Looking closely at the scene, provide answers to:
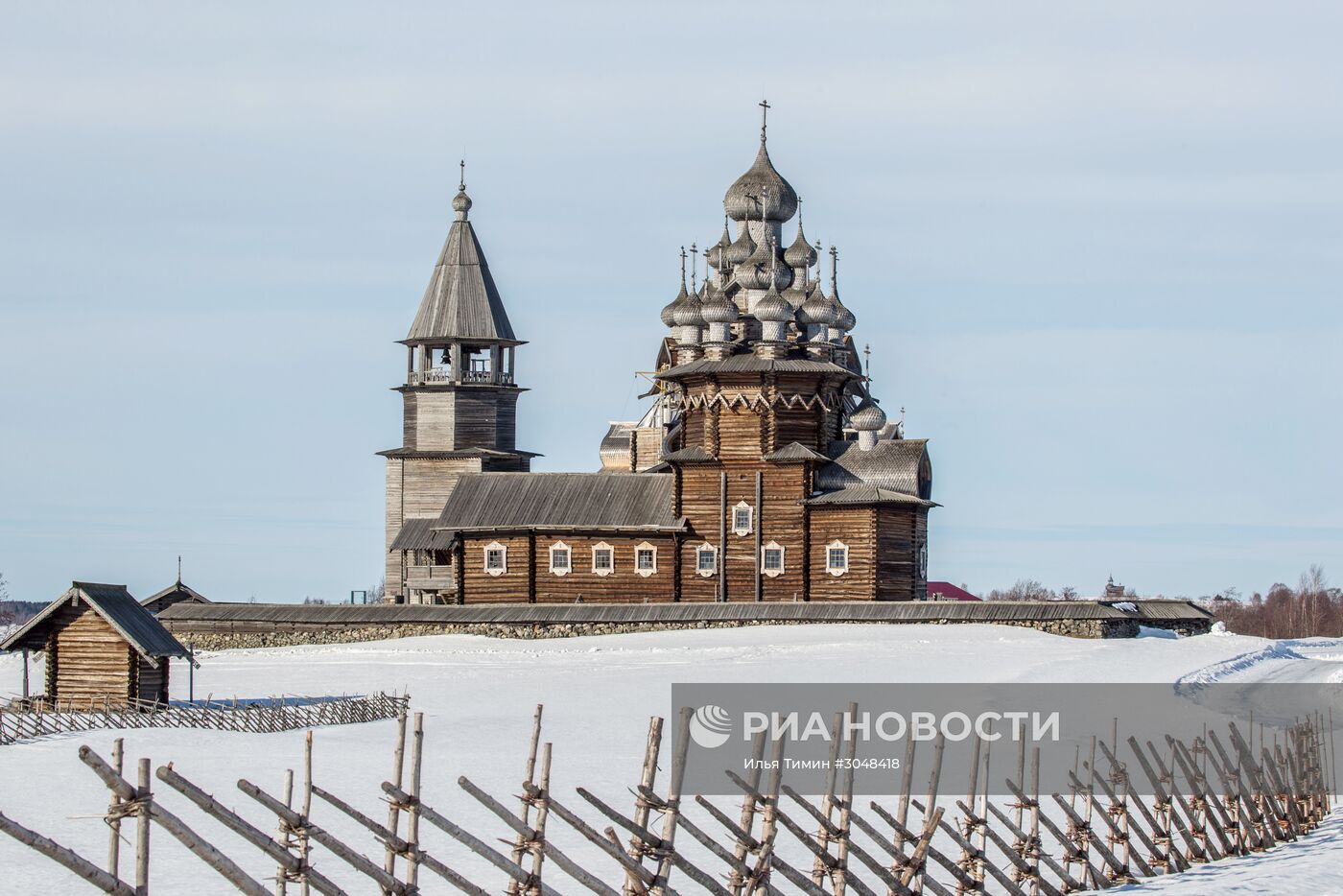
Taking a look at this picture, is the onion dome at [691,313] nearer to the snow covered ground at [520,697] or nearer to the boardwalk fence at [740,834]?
the snow covered ground at [520,697]

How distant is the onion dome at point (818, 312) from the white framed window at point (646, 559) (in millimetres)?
8055

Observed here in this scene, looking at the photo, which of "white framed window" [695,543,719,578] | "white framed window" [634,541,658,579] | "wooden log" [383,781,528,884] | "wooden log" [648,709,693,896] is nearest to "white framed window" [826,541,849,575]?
"white framed window" [695,543,719,578]

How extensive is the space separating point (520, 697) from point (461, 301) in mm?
28332

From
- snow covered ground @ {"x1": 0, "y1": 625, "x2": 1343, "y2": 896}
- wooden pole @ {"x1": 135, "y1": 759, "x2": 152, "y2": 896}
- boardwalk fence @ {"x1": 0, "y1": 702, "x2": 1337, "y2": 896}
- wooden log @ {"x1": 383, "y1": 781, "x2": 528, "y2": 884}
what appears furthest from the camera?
snow covered ground @ {"x1": 0, "y1": 625, "x2": 1343, "y2": 896}

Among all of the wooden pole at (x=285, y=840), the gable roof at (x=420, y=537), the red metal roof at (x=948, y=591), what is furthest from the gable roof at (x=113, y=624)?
the red metal roof at (x=948, y=591)

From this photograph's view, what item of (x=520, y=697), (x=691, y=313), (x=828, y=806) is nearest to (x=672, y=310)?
(x=691, y=313)

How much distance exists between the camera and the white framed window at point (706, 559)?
5288 centimetres

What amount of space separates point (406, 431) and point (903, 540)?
17.9 metres

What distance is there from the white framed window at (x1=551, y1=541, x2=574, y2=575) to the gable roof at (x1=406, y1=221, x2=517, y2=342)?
392 inches

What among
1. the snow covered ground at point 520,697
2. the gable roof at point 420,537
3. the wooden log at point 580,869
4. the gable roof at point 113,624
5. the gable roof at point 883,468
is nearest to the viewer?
the wooden log at point 580,869

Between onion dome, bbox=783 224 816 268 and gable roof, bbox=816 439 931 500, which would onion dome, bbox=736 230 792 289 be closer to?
onion dome, bbox=783 224 816 268

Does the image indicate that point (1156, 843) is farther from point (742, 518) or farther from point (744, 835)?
point (742, 518)

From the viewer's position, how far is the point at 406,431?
62.6 m

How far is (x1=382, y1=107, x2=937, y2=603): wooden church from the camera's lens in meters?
52.2
